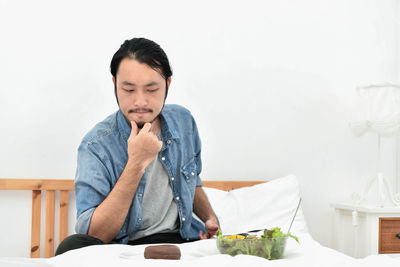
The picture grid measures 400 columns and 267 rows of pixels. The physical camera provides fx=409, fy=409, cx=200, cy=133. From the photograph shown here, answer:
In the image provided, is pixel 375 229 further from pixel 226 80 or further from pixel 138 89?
pixel 138 89

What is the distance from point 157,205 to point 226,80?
99 cm

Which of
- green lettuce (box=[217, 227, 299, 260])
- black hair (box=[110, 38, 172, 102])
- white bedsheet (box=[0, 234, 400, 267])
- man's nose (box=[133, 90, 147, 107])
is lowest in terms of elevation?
white bedsheet (box=[0, 234, 400, 267])

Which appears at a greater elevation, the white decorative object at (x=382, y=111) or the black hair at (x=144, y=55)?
the black hair at (x=144, y=55)

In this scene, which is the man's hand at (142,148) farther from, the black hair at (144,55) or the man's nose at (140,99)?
the black hair at (144,55)

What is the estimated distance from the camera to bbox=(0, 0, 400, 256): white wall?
1887 millimetres

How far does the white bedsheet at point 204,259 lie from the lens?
0.73 meters

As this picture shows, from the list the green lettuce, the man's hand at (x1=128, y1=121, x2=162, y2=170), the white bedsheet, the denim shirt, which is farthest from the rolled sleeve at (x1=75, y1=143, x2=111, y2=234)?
the green lettuce

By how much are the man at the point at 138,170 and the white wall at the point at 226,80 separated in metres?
0.69

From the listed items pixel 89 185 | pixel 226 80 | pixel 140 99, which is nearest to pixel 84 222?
pixel 89 185

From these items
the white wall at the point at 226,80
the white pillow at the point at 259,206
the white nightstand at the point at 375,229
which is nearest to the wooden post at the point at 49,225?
the white wall at the point at 226,80

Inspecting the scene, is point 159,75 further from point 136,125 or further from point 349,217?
point 349,217

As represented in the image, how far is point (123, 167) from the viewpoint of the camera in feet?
4.03

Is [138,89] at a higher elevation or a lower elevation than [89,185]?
higher

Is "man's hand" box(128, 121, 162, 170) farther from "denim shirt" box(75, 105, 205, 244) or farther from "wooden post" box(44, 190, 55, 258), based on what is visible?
"wooden post" box(44, 190, 55, 258)
